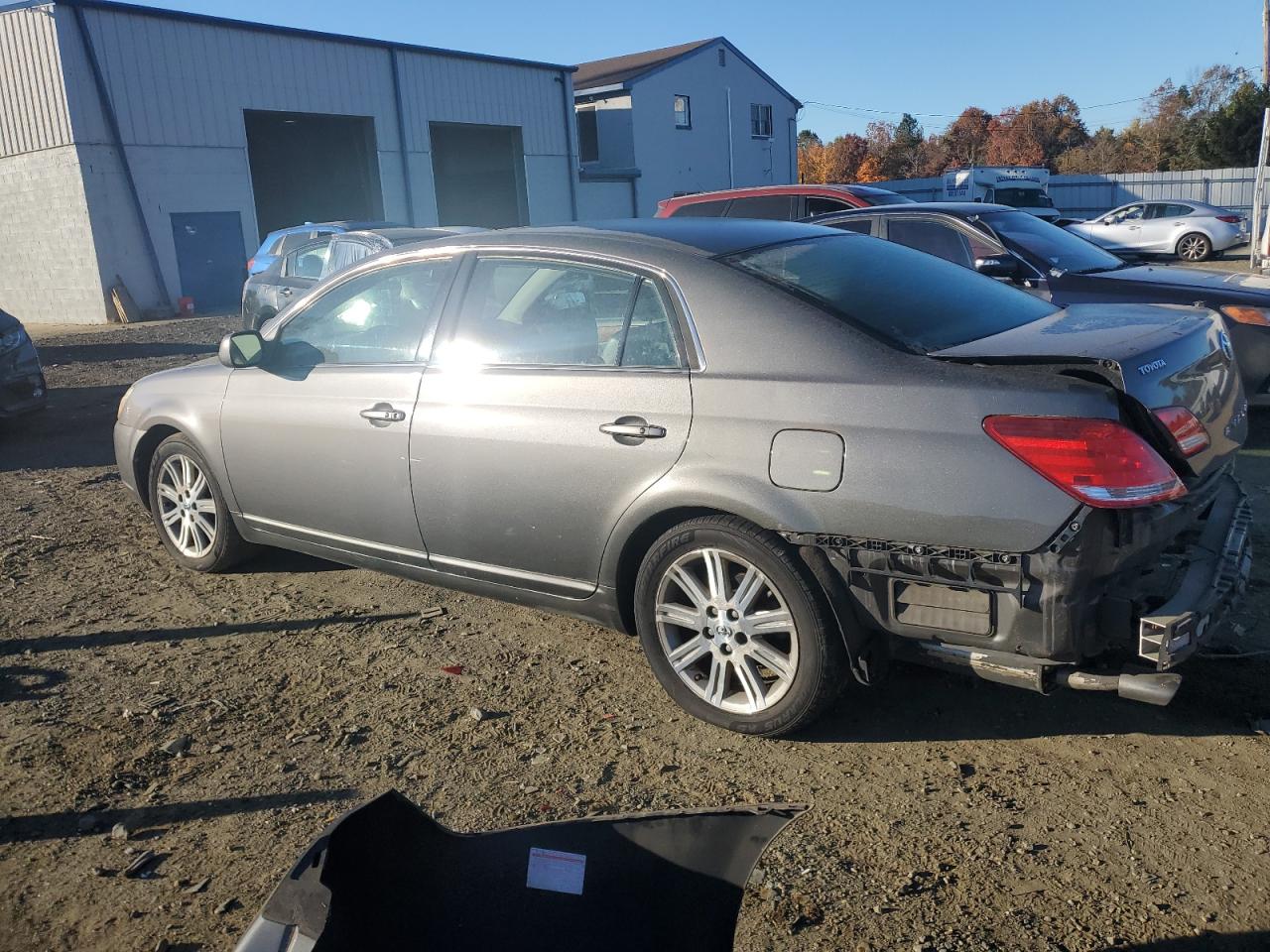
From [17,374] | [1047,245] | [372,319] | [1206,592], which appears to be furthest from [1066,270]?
[17,374]

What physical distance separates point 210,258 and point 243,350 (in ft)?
72.6

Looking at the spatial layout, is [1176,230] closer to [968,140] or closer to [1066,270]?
[1066,270]

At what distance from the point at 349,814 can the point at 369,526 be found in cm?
284

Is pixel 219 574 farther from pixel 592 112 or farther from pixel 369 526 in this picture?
pixel 592 112

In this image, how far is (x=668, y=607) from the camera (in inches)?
149

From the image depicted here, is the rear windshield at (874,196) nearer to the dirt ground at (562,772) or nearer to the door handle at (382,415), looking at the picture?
the dirt ground at (562,772)

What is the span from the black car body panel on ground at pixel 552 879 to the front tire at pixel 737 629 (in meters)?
1.44

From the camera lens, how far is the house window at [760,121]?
46156 mm

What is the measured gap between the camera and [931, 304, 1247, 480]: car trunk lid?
313cm

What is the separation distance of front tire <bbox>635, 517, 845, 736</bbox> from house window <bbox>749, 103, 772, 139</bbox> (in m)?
45.0

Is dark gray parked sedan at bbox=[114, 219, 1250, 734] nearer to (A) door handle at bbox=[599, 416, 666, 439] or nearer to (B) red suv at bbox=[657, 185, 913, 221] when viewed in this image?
(A) door handle at bbox=[599, 416, 666, 439]

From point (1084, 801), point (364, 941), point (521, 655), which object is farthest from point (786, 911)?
point (521, 655)

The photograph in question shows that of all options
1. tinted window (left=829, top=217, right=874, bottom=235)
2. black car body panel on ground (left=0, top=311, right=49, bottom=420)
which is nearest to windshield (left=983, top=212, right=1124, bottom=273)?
tinted window (left=829, top=217, right=874, bottom=235)

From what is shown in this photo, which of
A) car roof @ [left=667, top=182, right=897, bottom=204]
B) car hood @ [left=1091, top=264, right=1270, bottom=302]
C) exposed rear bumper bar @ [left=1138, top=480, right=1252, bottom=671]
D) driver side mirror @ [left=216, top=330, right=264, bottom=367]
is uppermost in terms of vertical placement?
car roof @ [left=667, top=182, right=897, bottom=204]
